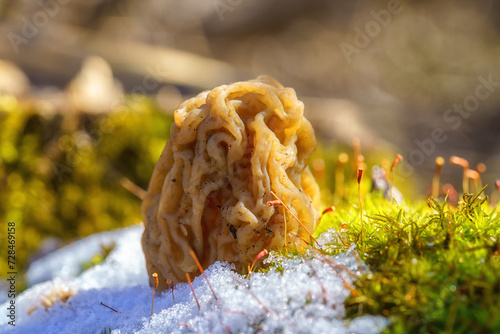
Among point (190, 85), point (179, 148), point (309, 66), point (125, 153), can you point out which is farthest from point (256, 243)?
point (309, 66)

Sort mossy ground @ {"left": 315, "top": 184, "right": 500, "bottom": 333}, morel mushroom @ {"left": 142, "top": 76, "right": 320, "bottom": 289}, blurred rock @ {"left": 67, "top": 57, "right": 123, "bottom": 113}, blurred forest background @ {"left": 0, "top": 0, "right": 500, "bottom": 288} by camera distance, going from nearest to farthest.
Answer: mossy ground @ {"left": 315, "top": 184, "right": 500, "bottom": 333}
morel mushroom @ {"left": 142, "top": 76, "right": 320, "bottom": 289}
blurred forest background @ {"left": 0, "top": 0, "right": 500, "bottom": 288}
blurred rock @ {"left": 67, "top": 57, "right": 123, "bottom": 113}

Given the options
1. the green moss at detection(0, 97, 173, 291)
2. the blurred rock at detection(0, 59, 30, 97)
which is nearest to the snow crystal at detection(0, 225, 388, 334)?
the green moss at detection(0, 97, 173, 291)

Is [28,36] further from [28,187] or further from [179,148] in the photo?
[179,148]

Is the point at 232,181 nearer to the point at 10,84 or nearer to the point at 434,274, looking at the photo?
the point at 434,274

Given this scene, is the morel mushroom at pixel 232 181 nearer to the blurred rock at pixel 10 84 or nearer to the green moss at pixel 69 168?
the green moss at pixel 69 168

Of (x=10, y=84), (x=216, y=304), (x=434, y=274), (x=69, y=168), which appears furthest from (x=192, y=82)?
(x=434, y=274)

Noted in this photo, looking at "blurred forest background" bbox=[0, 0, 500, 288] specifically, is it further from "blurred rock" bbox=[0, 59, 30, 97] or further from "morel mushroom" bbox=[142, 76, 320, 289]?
"morel mushroom" bbox=[142, 76, 320, 289]
